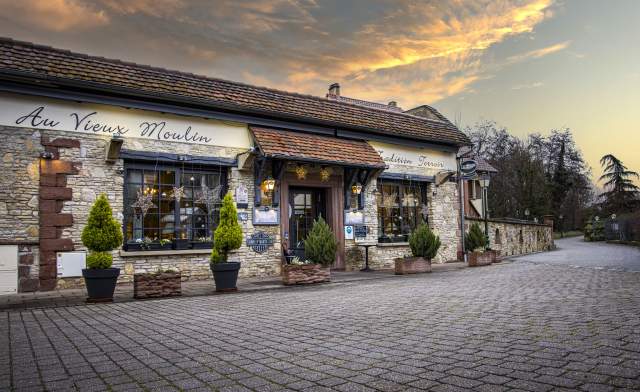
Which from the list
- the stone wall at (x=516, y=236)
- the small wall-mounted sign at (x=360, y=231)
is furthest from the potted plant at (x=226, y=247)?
the stone wall at (x=516, y=236)

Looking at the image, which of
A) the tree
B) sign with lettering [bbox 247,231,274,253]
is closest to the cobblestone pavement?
sign with lettering [bbox 247,231,274,253]

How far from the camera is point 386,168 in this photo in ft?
50.8

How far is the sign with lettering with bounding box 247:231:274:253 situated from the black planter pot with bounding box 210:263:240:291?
2.80m

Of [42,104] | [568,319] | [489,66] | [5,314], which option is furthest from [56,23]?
[489,66]

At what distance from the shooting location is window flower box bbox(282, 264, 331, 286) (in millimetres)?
10828

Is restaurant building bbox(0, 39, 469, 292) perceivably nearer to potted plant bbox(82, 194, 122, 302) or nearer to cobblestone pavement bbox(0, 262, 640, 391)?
potted plant bbox(82, 194, 122, 302)

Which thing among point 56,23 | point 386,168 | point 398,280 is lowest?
point 398,280

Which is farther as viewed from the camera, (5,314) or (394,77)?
(394,77)

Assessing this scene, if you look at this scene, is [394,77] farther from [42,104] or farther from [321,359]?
[321,359]

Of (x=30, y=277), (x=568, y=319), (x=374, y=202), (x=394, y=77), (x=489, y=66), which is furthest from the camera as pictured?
(x=394, y=77)

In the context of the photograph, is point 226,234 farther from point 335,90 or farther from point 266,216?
point 335,90

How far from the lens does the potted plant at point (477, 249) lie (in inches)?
613

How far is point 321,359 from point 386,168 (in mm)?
11761

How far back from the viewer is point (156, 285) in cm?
913
